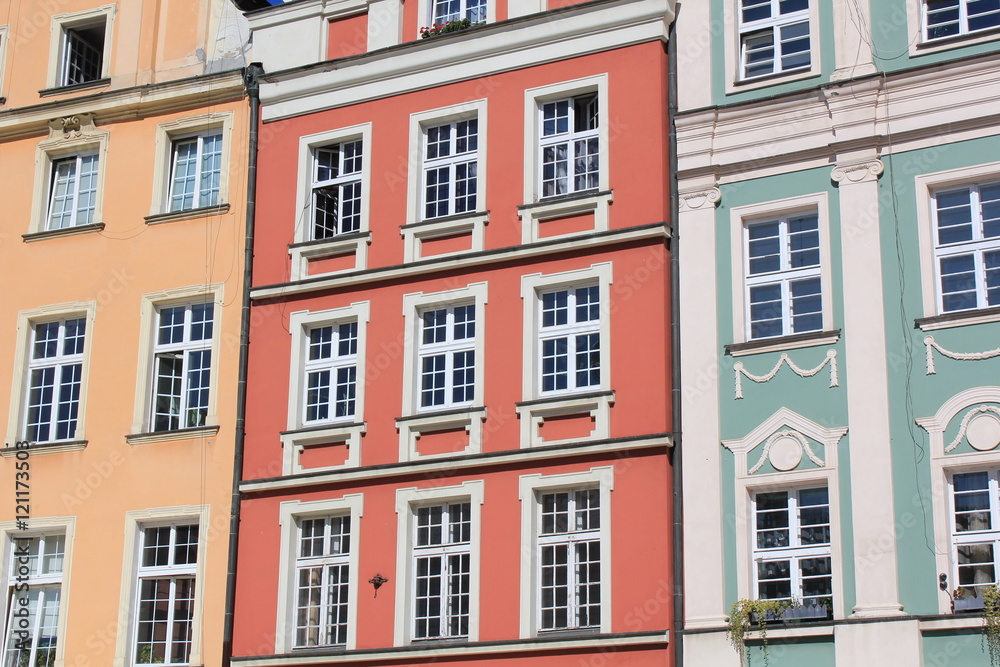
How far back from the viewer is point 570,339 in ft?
79.8

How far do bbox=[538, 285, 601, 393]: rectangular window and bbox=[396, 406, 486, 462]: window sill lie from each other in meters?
1.12

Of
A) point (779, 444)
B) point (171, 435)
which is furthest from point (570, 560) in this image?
point (171, 435)

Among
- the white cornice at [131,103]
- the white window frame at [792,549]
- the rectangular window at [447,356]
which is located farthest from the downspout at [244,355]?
the white window frame at [792,549]

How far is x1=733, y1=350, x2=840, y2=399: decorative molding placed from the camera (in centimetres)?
2209

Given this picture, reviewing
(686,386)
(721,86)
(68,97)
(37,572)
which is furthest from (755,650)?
(68,97)

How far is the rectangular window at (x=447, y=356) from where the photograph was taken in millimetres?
24969

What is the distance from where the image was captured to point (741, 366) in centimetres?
2280

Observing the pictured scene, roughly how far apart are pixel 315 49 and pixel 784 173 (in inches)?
349

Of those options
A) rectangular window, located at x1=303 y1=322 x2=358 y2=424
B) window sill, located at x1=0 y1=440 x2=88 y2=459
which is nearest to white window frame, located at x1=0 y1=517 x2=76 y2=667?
window sill, located at x1=0 y1=440 x2=88 y2=459

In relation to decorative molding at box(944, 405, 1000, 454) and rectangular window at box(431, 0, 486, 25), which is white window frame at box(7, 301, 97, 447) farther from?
decorative molding at box(944, 405, 1000, 454)

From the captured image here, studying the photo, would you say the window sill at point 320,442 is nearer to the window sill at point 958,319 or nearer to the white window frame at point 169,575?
the white window frame at point 169,575

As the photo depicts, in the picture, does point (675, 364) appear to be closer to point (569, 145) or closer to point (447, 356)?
point (447, 356)

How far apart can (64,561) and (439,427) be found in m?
6.82

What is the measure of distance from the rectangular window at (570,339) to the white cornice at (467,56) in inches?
153
